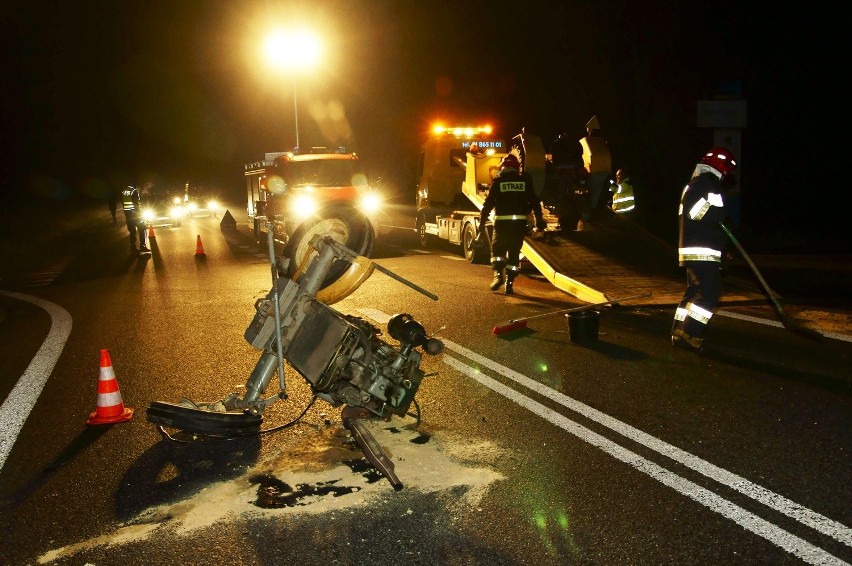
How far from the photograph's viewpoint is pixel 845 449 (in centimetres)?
475

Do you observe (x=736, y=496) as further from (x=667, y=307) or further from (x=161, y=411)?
(x=667, y=307)

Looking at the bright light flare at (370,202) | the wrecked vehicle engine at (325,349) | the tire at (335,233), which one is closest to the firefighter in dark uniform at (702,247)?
the wrecked vehicle engine at (325,349)

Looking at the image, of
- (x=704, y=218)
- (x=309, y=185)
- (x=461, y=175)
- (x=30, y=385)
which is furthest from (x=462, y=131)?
(x=30, y=385)

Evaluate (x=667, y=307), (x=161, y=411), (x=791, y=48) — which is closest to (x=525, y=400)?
(x=161, y=411)

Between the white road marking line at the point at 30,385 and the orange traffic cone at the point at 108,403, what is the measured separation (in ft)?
1.86

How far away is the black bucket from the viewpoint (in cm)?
782

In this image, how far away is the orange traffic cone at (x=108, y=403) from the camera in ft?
18.8

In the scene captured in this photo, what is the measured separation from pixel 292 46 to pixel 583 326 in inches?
971

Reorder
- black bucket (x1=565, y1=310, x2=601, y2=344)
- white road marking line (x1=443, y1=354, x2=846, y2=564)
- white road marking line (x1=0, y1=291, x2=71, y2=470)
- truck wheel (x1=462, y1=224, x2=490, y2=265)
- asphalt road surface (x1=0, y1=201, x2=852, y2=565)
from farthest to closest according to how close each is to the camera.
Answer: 1. truck wheel (x1=462, y1=224, x2=490, y2=265)
2. black bucket (x1=565, y1=310, x2=601, y2=344)
3. white road marking line (x1=0, y1=291, x2=71, y2=470)
4. asphalt road surface (x1=0, y1=201, x2=852, y2=565)
5. white road marking line (x1=443, y1=354, x2=846, y2=564)

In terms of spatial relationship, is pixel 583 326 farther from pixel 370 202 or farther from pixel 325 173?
pixel 370 202

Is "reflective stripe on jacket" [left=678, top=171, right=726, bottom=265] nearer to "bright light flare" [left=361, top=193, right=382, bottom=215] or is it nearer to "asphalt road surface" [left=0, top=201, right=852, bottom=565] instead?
"asphalt road surface" [left=0, top=201, right=852, bottom=565]

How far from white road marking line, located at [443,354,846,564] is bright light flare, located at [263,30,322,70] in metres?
26.0

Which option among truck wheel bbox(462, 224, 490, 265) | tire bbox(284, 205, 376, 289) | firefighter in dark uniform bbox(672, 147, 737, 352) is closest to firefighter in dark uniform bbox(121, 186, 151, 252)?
truck wheel bbox(462, 224, 490, 265)

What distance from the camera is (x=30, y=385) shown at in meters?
7.02
